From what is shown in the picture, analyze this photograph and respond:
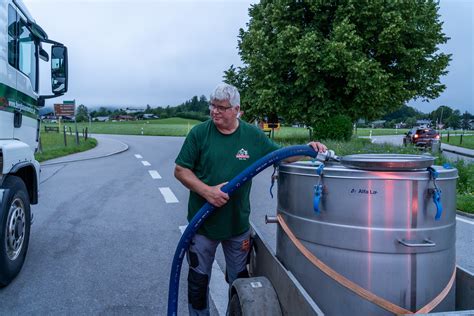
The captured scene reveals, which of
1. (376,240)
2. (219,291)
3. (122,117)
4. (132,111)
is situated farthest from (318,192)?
(132,111)

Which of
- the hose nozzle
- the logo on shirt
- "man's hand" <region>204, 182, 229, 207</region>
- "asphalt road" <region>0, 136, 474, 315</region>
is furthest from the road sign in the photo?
the hose nozzle

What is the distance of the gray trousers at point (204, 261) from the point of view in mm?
2777

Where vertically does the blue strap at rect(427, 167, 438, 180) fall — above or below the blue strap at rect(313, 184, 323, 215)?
above

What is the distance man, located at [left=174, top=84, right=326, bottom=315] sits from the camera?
8.39ft

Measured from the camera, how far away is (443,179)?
191cm

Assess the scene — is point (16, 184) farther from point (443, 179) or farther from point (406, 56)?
point (406, 56)

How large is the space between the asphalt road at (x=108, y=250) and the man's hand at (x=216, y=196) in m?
1.47

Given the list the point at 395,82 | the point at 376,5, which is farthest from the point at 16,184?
the point at 395,82

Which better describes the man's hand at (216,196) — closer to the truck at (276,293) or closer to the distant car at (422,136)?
the truck at (276,293)

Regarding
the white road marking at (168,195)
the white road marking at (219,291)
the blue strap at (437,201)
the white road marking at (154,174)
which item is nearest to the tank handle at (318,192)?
the blue strap at (437,201)

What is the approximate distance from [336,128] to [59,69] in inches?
560

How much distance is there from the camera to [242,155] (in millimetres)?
2637

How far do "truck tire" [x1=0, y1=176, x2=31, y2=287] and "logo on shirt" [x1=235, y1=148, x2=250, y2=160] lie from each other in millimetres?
2433

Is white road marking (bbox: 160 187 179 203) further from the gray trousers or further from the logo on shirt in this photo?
the logo on shirt
